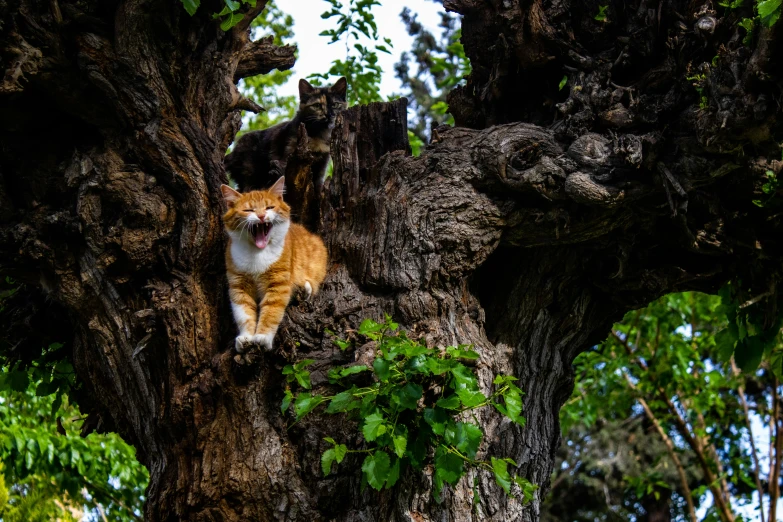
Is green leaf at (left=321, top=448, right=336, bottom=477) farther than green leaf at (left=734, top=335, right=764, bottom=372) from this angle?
No

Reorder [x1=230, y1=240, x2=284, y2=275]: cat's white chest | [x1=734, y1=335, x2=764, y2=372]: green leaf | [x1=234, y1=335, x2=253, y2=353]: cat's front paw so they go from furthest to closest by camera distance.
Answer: [x1=734, y1=335, x2=764, y2=372]: green leaf → [x1=230, y1=240, x2=284, y2=275]: cat's white chest → [x1=234, y1=335, x2=253, y2=353]: cat's front paw

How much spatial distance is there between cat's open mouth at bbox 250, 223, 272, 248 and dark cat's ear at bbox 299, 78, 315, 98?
285 centimetres

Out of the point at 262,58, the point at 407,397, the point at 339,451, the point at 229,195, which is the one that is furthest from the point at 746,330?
the point at 262,58

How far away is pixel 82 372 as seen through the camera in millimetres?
4234

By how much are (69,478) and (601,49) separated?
514 cm

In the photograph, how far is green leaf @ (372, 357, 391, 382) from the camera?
10.1ft

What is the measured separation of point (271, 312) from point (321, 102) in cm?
316

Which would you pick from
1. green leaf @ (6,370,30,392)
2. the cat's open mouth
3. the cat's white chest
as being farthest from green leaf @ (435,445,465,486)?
green leaf @ (6,370,30,392)

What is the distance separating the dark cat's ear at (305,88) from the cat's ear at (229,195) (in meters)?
2.83

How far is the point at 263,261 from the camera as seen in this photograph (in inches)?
157

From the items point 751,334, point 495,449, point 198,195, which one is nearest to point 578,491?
point 751,334

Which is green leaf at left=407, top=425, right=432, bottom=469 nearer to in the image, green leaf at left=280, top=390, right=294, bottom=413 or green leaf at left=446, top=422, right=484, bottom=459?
green leaf at left=446, top=422, right=484, bottom=459

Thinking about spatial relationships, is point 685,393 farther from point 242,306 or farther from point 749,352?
point 242,306

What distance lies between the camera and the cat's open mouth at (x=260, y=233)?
3992 millimetres
